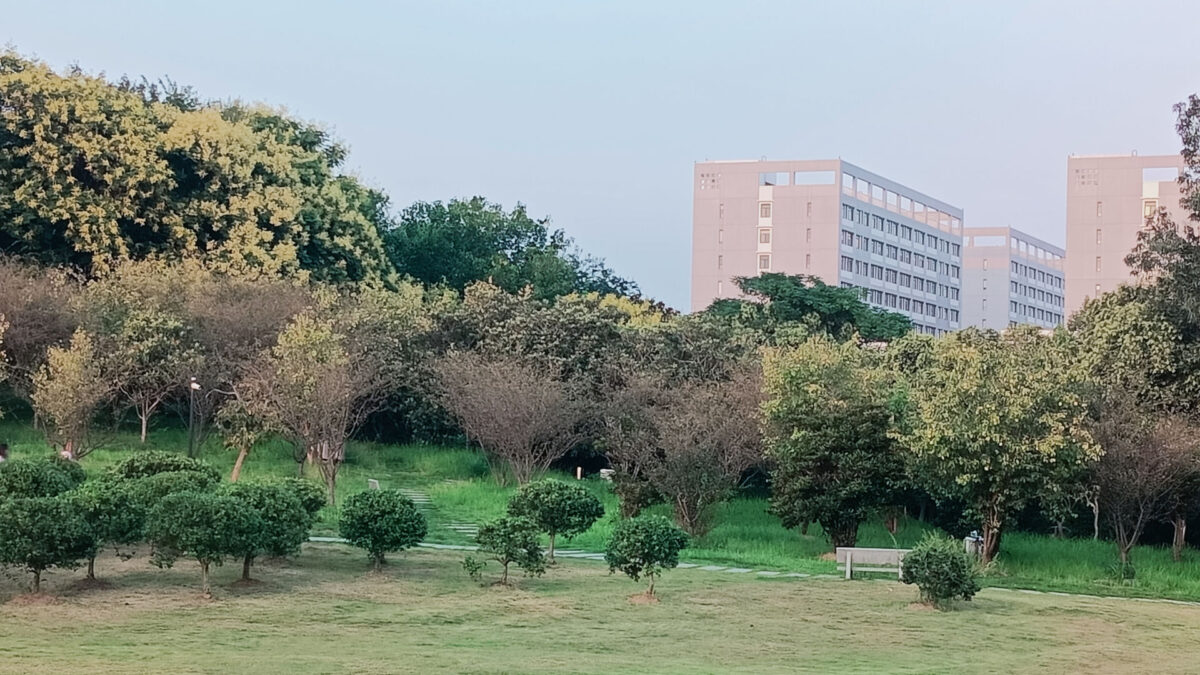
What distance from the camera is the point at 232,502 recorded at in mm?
11484

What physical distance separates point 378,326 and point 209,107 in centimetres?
1140

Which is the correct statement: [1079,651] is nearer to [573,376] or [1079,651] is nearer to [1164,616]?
[1164,616]

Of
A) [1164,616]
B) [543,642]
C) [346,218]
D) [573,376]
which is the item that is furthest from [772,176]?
[543,642]

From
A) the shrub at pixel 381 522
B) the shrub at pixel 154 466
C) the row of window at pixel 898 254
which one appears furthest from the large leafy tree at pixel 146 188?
the row of window at pixel 898 254

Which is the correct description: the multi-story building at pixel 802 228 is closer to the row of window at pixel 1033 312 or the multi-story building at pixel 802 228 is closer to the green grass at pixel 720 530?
the row of window at pixel 1033 312

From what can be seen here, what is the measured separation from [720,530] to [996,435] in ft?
18.0

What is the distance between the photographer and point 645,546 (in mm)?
12359

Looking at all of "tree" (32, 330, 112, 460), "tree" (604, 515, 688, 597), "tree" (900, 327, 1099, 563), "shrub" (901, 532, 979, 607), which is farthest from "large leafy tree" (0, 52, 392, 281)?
"shrub" (901, 532, 979, 607)

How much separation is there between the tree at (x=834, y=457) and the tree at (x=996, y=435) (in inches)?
31.0

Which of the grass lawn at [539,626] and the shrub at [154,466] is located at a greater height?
the shrub at [154,466]

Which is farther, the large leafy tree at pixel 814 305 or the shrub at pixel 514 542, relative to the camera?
the large leafy tree at pixel 814 305

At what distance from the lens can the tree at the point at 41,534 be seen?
1067 centimetres

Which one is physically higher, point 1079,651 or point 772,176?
point 772,176

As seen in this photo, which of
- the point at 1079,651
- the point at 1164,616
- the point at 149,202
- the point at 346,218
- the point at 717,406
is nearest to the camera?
the point at 1079,651
